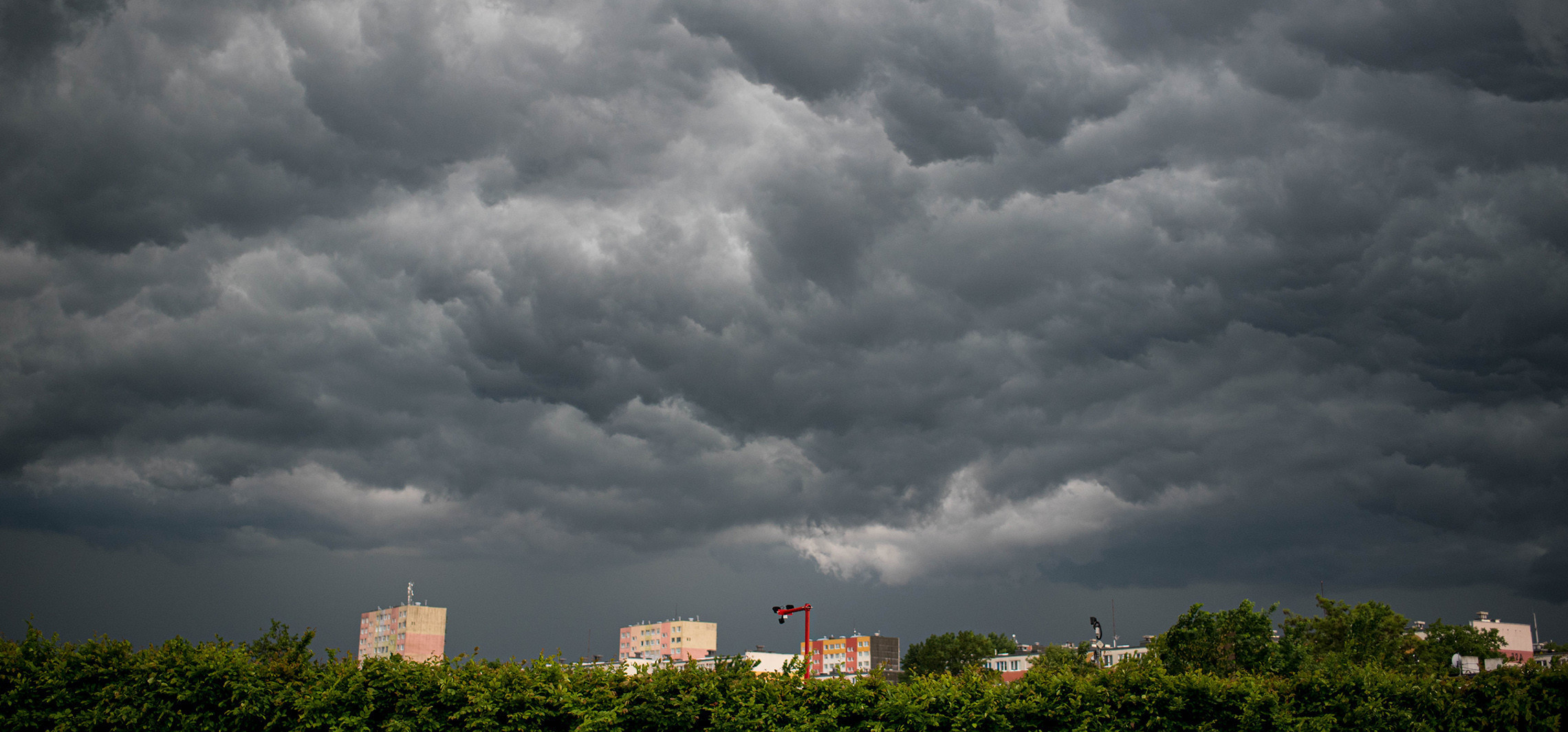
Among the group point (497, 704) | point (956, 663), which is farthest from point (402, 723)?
point (956, 663)

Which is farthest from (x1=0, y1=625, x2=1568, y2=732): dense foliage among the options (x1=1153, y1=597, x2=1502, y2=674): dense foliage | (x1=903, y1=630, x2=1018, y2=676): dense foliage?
(x1=903, y1=630, x2=1018, y2=676): dense foliage

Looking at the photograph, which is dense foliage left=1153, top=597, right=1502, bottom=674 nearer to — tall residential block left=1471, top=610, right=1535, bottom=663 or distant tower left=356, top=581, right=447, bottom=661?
tall residential block left=1471, top=610, right=1535, bottom=663

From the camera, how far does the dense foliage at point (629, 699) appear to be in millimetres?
19797

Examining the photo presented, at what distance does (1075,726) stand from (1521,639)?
18216cm

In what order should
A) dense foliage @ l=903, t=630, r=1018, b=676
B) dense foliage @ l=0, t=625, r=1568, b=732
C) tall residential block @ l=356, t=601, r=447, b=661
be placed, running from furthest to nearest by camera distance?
1. tall residential block @ l=356, t=601, r=447, b=661
2. dense foliage @ l=903, t=630, r=1018, b=676
3. dense foliage @ l=0, t=625, r=1568, b=732

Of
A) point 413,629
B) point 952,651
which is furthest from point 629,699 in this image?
point 413,629

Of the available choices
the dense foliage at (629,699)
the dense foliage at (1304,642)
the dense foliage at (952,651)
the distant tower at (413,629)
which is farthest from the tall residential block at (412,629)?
the dense foliage at (629,699)

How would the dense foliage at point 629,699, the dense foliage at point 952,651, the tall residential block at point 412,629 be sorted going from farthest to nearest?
the tall residential block at point 412,629
the dense foliage at point 952,651
the dense foliage at point 629,699

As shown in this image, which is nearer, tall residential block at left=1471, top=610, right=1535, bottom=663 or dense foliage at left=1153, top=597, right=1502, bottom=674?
dense foliage at left=1153, top=597, right=1502, bottom=674

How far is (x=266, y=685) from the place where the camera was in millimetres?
20016

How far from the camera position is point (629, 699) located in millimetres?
20078

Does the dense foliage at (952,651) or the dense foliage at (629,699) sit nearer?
the dense foliage at (629,699)

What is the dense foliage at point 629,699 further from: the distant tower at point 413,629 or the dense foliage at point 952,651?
the distant tower at point 413,629

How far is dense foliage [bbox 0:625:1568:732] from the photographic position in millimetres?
Result: 19797
